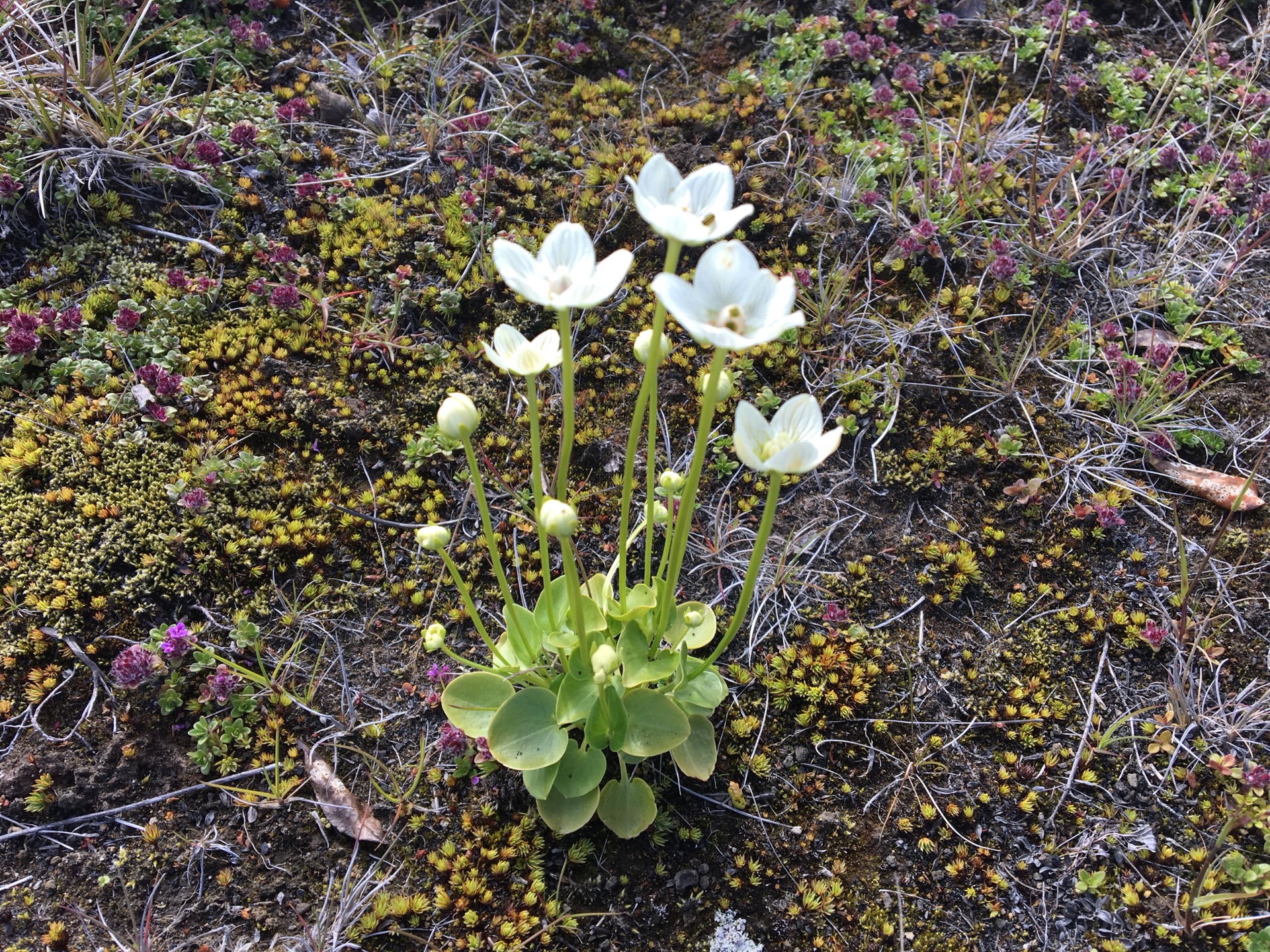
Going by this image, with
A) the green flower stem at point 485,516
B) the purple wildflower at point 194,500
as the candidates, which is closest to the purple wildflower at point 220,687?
the purple wildflower at point 194,500

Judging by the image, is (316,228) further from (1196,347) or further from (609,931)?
(1196,347)


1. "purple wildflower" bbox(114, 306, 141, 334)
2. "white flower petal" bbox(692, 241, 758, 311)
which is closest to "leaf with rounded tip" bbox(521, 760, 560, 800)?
"white flower petal" bbox(692, 241, 758, 311)

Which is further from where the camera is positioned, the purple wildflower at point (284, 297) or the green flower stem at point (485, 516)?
the purple wildflower at point (284, 297)

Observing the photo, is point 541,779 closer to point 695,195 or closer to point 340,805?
point 340,805

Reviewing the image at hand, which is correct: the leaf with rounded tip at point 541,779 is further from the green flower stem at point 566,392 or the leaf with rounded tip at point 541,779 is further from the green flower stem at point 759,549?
the green flower stem at point 566,392

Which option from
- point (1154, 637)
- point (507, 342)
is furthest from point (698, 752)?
point (1154, 637)
